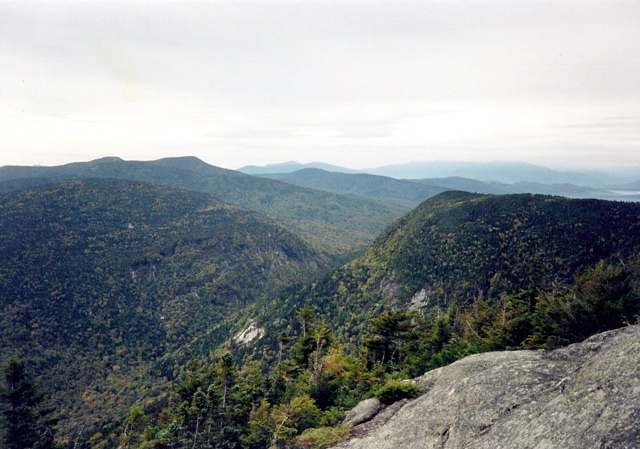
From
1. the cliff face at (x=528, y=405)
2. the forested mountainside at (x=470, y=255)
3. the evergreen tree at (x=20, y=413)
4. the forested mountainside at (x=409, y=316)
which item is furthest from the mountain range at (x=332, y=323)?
the evergreen tree at (x=20, y=413)

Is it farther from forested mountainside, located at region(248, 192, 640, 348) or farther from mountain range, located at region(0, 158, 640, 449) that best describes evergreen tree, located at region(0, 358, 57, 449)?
forested mountainside, located at region(248, 192, 640, 348)

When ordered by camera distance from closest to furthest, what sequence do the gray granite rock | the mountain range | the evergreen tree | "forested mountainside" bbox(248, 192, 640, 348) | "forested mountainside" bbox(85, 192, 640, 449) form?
1. the gray granite rock
2. "forested mountainside" bbox(85, 192, 640, 449)
3. the mountain range
4. the evergreen tree
5. "forested mountainside" bbox(248, 192, 640, 348)

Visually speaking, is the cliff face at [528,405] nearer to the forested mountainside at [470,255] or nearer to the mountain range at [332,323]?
the mountain range at [332,323]

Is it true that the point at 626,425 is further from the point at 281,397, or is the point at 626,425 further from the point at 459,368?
the point at 281,397

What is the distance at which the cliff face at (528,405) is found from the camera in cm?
1042

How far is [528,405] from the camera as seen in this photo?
1341cm

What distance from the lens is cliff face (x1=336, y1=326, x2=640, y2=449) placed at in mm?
10422

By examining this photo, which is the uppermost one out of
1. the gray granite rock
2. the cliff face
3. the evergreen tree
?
the cliff face

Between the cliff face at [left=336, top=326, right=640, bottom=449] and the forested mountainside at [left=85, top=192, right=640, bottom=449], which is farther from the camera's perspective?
the forested mountainside at [left=85, top=192, right=640, bottom=449]

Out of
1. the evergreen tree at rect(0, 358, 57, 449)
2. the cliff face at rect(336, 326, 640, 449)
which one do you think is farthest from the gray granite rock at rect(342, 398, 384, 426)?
the evergreen tree at rect(0, 358, 57, 449)

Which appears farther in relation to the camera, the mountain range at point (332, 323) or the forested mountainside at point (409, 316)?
the mountain range at point (332, 323)

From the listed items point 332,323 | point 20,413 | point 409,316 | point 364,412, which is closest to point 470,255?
point 332,323

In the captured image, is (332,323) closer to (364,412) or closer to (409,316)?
(409,316)

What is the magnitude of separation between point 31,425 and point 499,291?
106 m
